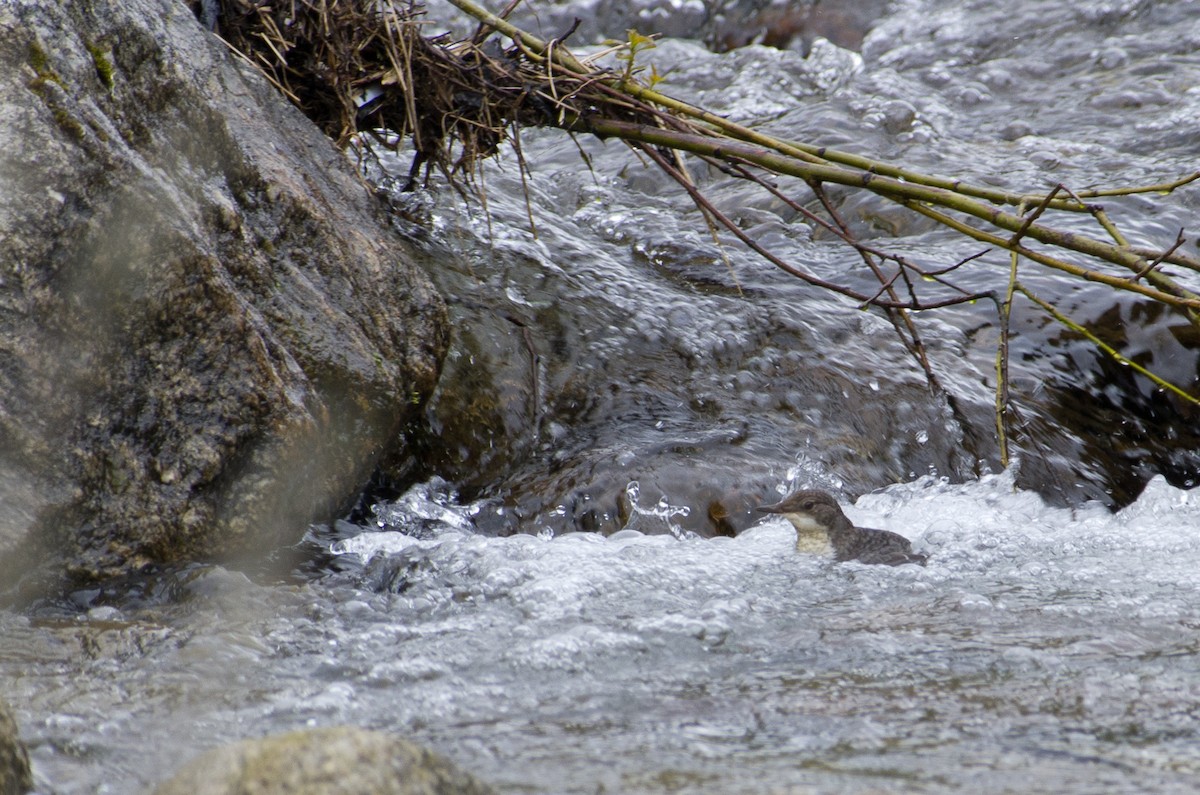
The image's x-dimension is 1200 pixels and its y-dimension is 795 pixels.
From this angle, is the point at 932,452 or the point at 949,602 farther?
the point at 932,452

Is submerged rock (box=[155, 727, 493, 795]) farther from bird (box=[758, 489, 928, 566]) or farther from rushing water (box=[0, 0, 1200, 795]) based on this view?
bird (box=[758, 489, 928, 566])

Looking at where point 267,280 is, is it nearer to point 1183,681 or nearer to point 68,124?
point 68,124

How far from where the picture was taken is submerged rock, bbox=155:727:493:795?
210 cm

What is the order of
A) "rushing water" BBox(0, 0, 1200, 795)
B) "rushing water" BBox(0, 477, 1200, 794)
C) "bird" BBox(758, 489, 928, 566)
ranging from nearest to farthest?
"rushing water" BBox(0, 477, 1200, 794) → "rushing water" BBox(0, 0, 1200, 795) → "bird" BBox(758, 489, 928, 566)

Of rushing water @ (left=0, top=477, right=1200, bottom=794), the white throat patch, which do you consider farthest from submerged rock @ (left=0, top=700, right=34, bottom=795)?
the white throat patch

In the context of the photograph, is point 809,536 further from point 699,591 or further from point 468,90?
point 468,90

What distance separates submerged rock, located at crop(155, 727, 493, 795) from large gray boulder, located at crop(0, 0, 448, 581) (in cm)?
164

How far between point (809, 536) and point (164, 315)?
2.49 m

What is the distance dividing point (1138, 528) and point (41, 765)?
172 inches

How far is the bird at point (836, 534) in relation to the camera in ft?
15.1

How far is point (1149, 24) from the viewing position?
10539mm

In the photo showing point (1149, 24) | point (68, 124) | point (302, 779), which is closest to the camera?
point (302, 779)

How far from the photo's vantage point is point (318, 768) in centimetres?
212

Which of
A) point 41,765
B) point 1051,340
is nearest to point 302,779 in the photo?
point 41,765
